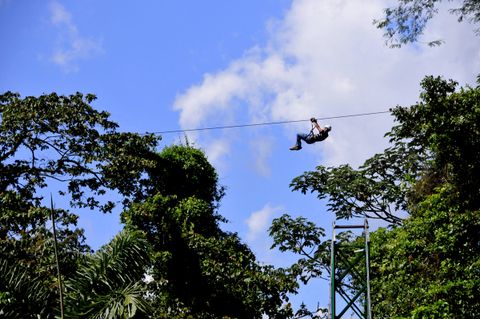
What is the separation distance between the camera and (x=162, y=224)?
47.6ft

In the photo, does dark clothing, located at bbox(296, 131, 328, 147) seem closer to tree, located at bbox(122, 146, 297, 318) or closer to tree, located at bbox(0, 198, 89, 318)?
tree, located at bbox(122, 146, 297, 318)

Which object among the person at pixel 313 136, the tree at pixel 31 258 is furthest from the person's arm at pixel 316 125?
the tree at pixel 31 258

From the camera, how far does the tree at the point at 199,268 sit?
A: 1374cm

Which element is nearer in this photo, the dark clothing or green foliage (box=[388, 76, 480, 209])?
green foliage (box=[388, 76, 480, 209])

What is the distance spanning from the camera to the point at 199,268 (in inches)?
560

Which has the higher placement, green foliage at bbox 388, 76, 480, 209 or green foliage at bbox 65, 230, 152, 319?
green foliage at bbox 388, 76, 480, 209

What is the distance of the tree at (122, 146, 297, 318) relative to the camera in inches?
541

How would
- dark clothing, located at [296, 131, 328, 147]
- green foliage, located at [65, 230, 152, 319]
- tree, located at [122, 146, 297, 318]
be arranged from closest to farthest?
green foliage, located at [65, 230, 152, 319], dark clothing, located at [296, 131, 328, 147], tree, located at [122, 146, 297, 318]

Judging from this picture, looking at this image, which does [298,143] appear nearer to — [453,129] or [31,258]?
[453,129]

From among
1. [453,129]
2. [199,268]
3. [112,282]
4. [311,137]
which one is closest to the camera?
[112,282]

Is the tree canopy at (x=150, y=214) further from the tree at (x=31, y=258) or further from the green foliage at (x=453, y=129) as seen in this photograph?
the green foliage at (x=453, y=129)

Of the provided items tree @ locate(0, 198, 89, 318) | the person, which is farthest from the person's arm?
tree @ locate(0, 198, 89, 318)

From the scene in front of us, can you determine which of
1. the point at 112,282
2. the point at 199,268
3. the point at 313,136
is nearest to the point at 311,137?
the point at 313,136

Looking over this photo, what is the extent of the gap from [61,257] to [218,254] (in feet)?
12.6
